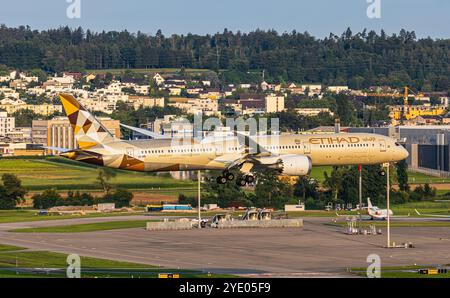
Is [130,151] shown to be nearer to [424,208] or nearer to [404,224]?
[404,224]

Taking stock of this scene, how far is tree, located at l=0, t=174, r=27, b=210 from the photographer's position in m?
193

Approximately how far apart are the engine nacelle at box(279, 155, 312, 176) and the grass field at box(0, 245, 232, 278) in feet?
61.8

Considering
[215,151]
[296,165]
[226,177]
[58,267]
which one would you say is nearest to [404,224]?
[296,165]

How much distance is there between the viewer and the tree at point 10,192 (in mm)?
193375

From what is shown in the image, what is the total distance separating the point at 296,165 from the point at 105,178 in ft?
218

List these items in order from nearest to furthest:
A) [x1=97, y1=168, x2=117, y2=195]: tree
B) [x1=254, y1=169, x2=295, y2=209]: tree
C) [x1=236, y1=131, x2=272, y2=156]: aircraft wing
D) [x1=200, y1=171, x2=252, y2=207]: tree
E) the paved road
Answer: the paved road → [x1=236, y1=131, x2=272, y2=156]: aircraft wing → [x1=97, y1=168, x2=117, y2=195]: tree → [x1=254, y1=169, x2=295, y2=209]: tree → [x1=200, y1=171, x2=252, y2=207]: tree

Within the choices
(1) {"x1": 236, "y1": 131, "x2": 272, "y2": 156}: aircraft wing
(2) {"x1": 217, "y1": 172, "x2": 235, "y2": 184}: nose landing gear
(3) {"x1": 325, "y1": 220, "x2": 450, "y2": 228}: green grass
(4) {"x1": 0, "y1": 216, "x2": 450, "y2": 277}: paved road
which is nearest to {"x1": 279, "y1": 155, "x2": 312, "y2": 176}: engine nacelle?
(1) {"x1": 236, "y1": 131, "x2": 272, "y2": 156}: aircraft wing

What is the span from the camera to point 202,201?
634ft

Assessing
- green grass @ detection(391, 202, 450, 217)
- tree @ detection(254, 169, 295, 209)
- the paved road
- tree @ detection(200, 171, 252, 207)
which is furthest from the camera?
tree @ detection(200, 171, 252, 207)

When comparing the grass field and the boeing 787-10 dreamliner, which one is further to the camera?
the boeing 787-10 dreamliner

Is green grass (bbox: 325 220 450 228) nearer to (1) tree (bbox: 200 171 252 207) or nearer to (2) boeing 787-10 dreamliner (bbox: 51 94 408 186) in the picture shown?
(2) boeing 787-10 dreamliner (bbox: 51 94 408 186)

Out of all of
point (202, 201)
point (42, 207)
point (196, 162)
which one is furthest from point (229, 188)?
point (196, 162)

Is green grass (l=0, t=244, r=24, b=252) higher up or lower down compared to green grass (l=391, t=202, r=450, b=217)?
lower down
